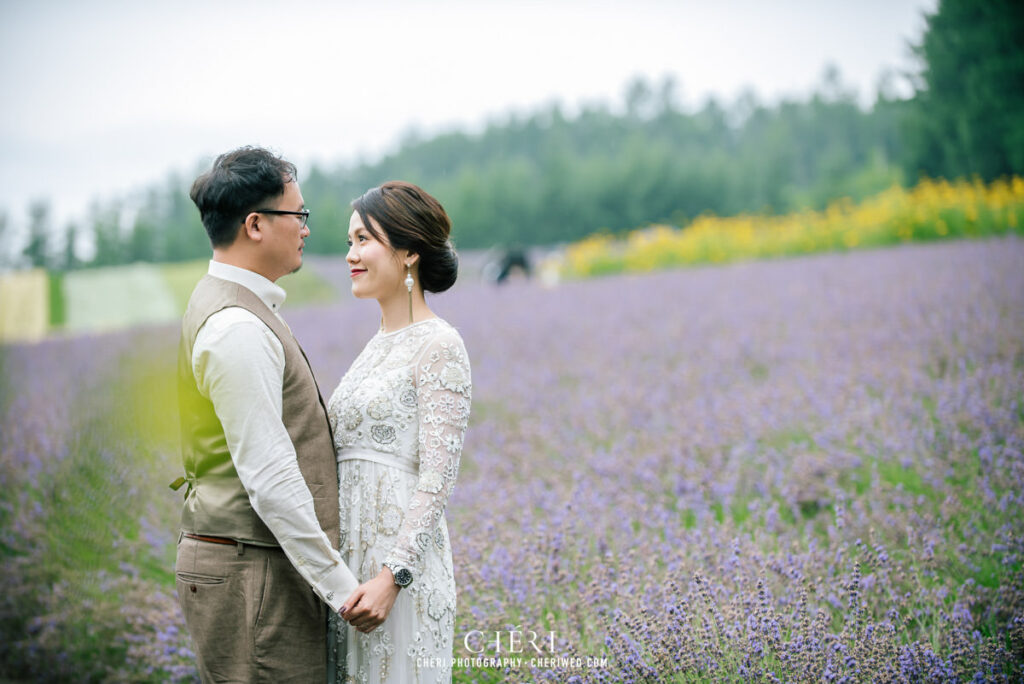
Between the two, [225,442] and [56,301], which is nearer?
[225,442]

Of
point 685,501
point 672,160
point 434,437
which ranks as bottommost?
point 685,501

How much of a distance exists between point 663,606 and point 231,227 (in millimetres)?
1446

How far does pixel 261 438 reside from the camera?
143cm

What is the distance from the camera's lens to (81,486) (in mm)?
3137

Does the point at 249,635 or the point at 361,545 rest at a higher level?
the point at 361,545

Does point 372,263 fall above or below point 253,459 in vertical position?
above

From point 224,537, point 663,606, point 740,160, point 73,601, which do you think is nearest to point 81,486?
point 73,601

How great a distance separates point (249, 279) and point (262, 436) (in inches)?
14.8

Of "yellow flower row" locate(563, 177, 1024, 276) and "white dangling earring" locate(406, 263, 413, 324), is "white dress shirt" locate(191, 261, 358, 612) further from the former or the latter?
"yellow flower row" locate(563, 177, 1024, 276)

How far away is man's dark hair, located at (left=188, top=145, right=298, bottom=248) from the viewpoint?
5.03 ft

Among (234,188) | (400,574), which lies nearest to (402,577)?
(400,574)

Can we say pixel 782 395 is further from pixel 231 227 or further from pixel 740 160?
pixel 740 160

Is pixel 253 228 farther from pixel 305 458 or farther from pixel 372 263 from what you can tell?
pixel 305 458

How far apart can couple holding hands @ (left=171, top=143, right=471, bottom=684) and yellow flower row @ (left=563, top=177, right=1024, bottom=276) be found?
8081 millimetres
